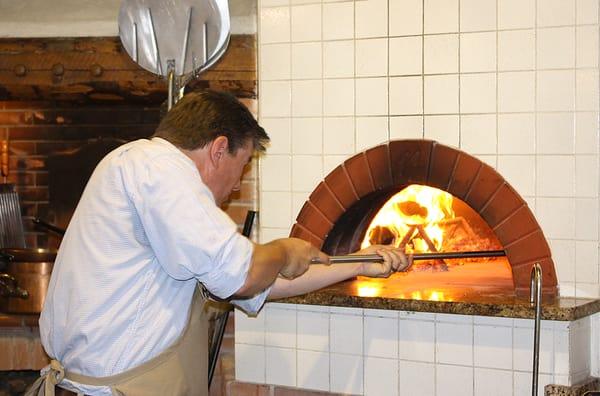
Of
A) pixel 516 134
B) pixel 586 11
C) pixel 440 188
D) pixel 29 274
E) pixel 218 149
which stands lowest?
pixel 29 274

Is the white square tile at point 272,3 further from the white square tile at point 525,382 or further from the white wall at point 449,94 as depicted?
the white square tile at point 525,382

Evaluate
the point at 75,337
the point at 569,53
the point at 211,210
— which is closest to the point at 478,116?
the point at 569,53

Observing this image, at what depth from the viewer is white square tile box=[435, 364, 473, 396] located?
12.0 ft

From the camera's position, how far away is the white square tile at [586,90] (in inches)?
140

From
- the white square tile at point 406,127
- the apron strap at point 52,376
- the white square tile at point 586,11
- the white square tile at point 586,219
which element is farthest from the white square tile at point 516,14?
the apron strap at point 52,376

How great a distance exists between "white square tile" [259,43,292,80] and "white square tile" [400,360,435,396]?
4.62 ft

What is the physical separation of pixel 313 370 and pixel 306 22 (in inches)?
61.9

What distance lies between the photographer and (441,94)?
3.79 m

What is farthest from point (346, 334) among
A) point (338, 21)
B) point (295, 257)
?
point (338, 21)

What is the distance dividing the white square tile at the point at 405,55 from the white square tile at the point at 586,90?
0.66 metres

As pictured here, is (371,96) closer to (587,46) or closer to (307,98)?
(307,98)

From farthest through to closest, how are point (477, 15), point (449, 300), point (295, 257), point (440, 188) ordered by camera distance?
point (440, 188) < point (477, 15) < point (449, 300) < point (295, 257)

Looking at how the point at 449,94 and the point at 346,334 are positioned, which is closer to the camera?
the point at 449,94

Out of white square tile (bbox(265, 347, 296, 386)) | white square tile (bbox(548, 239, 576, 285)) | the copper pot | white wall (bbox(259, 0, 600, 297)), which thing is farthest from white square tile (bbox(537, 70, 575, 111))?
the copper pot
